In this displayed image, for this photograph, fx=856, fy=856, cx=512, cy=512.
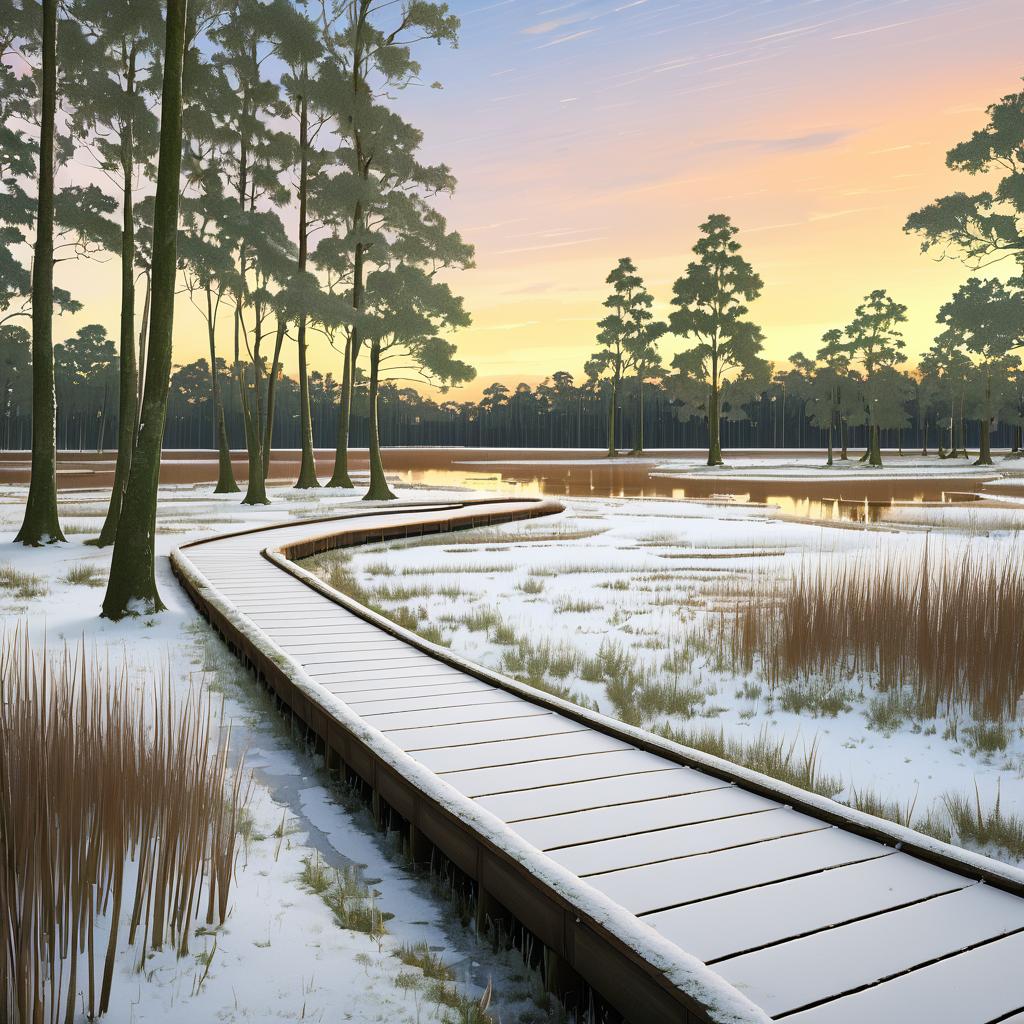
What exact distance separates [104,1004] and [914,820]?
321 cm

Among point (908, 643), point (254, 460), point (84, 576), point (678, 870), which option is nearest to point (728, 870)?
point (678, 870)

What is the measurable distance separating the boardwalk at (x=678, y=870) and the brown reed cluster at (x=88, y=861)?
853 mm

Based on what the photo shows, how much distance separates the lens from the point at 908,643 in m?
5.62

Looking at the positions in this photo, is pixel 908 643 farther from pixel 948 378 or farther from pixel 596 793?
pixel 948 378

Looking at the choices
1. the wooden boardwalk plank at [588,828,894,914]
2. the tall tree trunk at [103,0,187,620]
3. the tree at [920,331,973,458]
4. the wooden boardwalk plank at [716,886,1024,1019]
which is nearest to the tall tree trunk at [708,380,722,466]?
the tree at [920,331,973,458]

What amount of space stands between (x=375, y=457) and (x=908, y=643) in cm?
1797

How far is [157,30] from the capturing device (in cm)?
1189

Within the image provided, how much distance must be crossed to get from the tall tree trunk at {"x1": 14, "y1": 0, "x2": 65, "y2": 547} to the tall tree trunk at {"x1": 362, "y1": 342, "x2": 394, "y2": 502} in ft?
32.6

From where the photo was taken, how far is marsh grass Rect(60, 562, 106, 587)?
357 inches

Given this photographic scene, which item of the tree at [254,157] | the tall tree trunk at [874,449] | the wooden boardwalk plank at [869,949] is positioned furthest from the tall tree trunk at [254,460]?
the tall tree trunk at [874,449]

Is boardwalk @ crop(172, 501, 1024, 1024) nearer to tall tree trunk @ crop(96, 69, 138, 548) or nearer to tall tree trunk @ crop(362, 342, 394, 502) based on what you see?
tall tree trunk @ crop(96, 69, 138, 548)

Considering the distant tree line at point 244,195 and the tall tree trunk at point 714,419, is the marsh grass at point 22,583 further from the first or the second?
the tall tree trunk at point 714,419

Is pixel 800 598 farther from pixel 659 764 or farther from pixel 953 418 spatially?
pixel 953 418

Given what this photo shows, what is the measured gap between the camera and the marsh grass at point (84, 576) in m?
9.08
